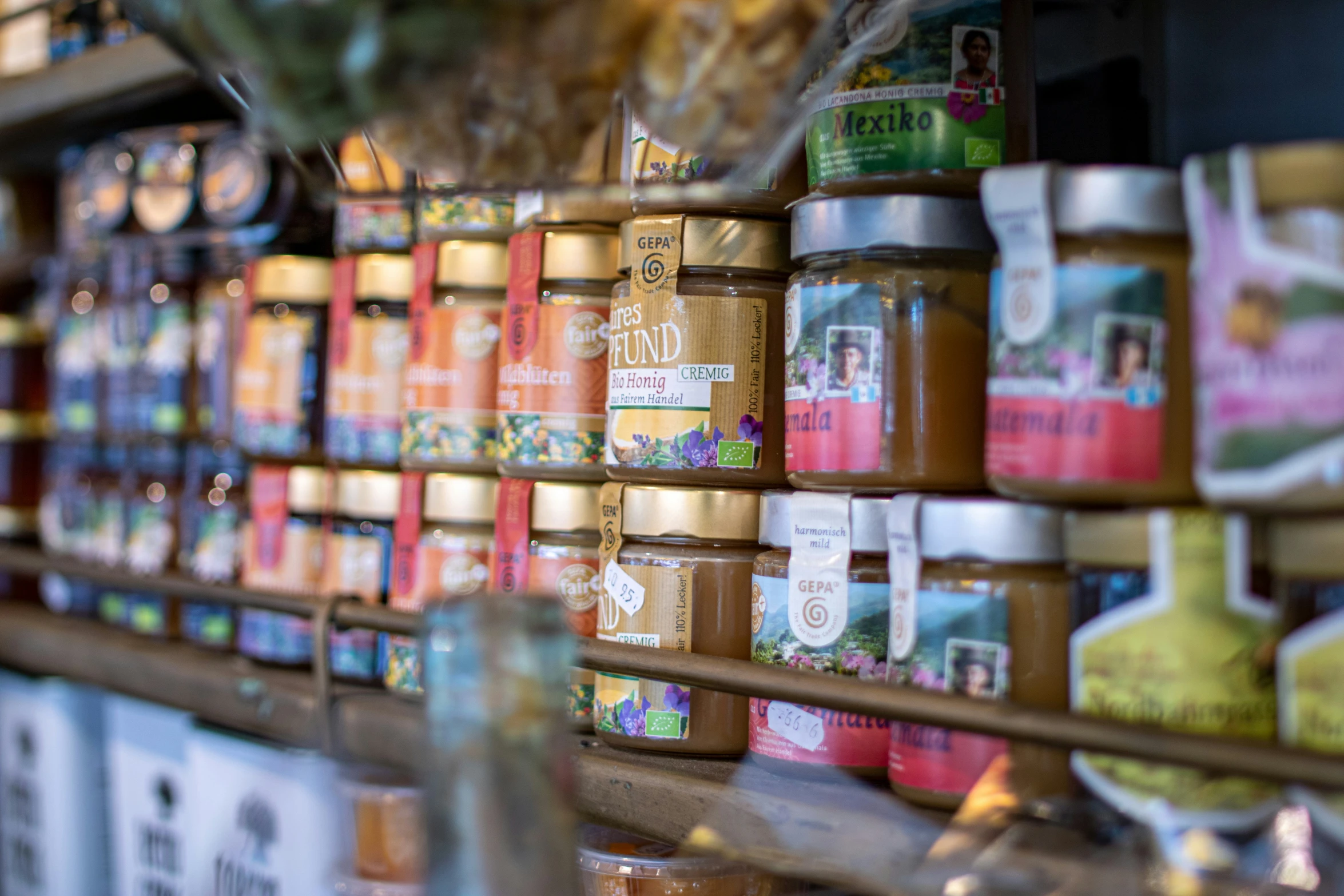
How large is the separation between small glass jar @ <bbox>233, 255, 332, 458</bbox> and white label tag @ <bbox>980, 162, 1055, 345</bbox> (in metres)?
0.91

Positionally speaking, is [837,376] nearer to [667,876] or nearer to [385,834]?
[667,876]

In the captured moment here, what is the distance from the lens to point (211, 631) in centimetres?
150

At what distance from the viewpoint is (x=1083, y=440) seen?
0.65 m

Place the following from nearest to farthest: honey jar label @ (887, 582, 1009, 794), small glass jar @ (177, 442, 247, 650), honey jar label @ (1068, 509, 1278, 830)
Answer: honey jar label @ (1068, 509, 1278, 830) < honey jar label @ (887, 582, 1009, 794) < small glass jar @ (177, 442, 247, 650)

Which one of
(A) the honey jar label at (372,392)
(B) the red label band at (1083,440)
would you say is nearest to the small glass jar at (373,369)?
(A) the honey jar label at (372,392)

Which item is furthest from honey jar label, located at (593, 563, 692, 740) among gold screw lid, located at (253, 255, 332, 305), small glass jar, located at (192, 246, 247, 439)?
small glass jar, located at (192, 246, 247, 439)

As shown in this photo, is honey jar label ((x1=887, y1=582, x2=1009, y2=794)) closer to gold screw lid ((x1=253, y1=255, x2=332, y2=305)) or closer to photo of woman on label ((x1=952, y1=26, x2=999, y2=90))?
photo of woman on label ((x1=952, y1=26, x2=999, y2=90))

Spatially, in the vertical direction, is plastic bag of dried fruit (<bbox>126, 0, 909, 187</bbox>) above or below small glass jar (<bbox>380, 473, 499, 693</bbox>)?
above

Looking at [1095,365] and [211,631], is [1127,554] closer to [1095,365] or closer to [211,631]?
[1095,365]

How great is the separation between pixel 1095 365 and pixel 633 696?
1.53ft

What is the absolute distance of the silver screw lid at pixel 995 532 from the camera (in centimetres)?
72

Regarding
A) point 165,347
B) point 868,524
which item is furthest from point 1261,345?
point 165,347

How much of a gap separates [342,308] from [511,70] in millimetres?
819

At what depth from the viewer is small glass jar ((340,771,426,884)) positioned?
1.13 meters
